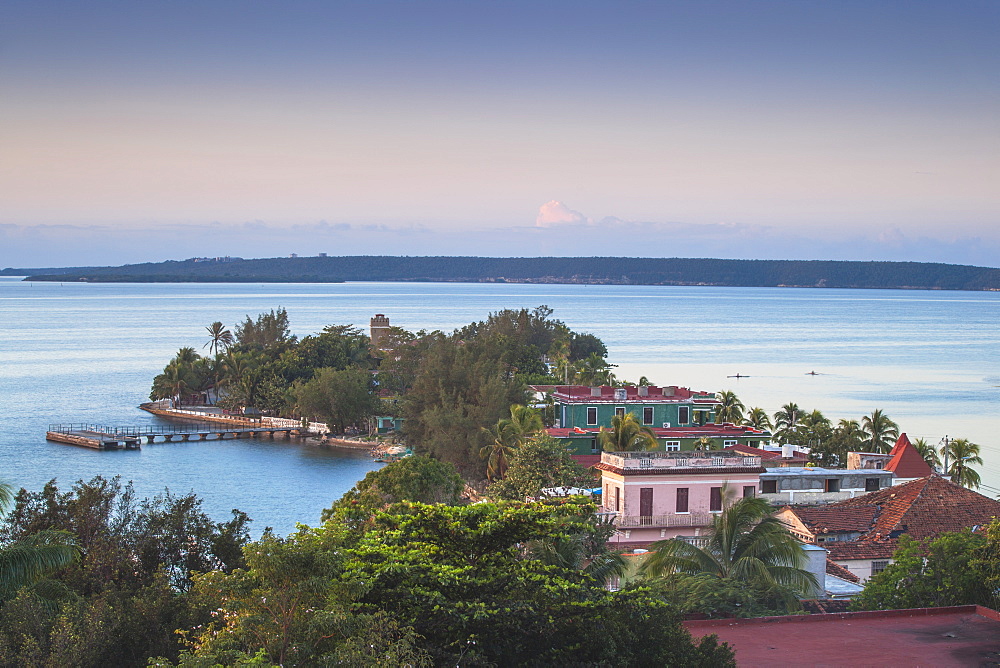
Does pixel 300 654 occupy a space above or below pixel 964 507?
above

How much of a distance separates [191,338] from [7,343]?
91.6 feet

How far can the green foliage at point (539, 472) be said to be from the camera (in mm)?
38344

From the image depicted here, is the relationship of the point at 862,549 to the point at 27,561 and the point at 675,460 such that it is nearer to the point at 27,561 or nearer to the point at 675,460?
the point at 675,460

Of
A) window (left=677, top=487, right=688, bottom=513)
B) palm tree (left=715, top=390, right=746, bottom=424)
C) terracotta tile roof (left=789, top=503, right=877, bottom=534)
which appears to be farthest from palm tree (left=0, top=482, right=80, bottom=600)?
palm tree (left=715, top=390, right=746, bottom=424)

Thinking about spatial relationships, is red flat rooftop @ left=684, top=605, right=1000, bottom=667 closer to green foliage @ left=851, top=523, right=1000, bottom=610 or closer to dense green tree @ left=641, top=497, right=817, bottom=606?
green foliage @ left=851, top=523, right=1000, bottom=610

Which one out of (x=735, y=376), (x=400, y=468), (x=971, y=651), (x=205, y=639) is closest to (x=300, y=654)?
(x=205, y=639)

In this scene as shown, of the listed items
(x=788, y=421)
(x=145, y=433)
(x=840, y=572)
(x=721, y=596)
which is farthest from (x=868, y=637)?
(x=145, y=433)

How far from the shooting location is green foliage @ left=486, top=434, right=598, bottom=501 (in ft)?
126

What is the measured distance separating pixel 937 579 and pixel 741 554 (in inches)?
149

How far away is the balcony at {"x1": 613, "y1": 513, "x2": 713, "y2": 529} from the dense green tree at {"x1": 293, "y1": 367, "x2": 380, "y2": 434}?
1841 inches

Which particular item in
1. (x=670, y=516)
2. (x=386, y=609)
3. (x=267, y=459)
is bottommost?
(x=267, y=459)

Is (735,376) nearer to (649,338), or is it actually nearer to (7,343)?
(649,338)

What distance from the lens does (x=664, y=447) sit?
4978cm

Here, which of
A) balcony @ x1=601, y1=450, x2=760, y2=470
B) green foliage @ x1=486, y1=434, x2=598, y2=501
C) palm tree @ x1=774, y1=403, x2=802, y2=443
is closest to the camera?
balcony @ x1=601, y1=450, x2=760, y2=470
